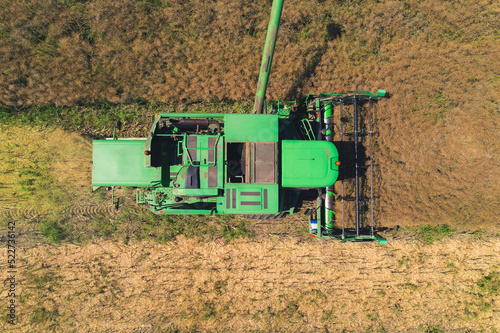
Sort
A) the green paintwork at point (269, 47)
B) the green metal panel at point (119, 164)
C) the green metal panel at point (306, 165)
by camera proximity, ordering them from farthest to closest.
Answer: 1. the green metal panel at point (119, 164)
2. the green metal panel at point (306, 165)
3. the green paintwork at point (269, 47)

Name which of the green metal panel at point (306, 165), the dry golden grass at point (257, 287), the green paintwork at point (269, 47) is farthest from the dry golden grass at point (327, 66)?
the green metal panel at point (306, 165)

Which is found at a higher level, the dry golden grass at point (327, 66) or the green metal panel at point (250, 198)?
the dry golden grass at point (327, 66)

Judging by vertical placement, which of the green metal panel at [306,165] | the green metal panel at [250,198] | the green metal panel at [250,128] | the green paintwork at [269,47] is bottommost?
the green metal panel at [250,198]

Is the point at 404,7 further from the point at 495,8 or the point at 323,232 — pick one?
the point at 323,232

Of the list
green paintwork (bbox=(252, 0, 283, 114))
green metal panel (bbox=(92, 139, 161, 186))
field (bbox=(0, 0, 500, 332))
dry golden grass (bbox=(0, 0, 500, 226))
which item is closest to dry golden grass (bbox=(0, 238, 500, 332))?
field (bbox=(0, 0, 500, 332))

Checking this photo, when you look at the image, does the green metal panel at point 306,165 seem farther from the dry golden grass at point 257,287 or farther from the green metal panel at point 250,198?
the dry golden grass at point 257,287

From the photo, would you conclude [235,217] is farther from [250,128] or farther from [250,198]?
[250,128]

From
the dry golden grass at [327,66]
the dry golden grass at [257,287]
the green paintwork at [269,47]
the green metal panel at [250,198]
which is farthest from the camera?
the dry golden grass at [327,66]

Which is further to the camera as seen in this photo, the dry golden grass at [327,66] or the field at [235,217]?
the dry golden grass at [327,66]

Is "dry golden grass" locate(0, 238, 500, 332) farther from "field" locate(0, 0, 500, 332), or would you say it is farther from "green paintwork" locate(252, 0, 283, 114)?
"green paintwork" locate(252, 0, 283, 114)
